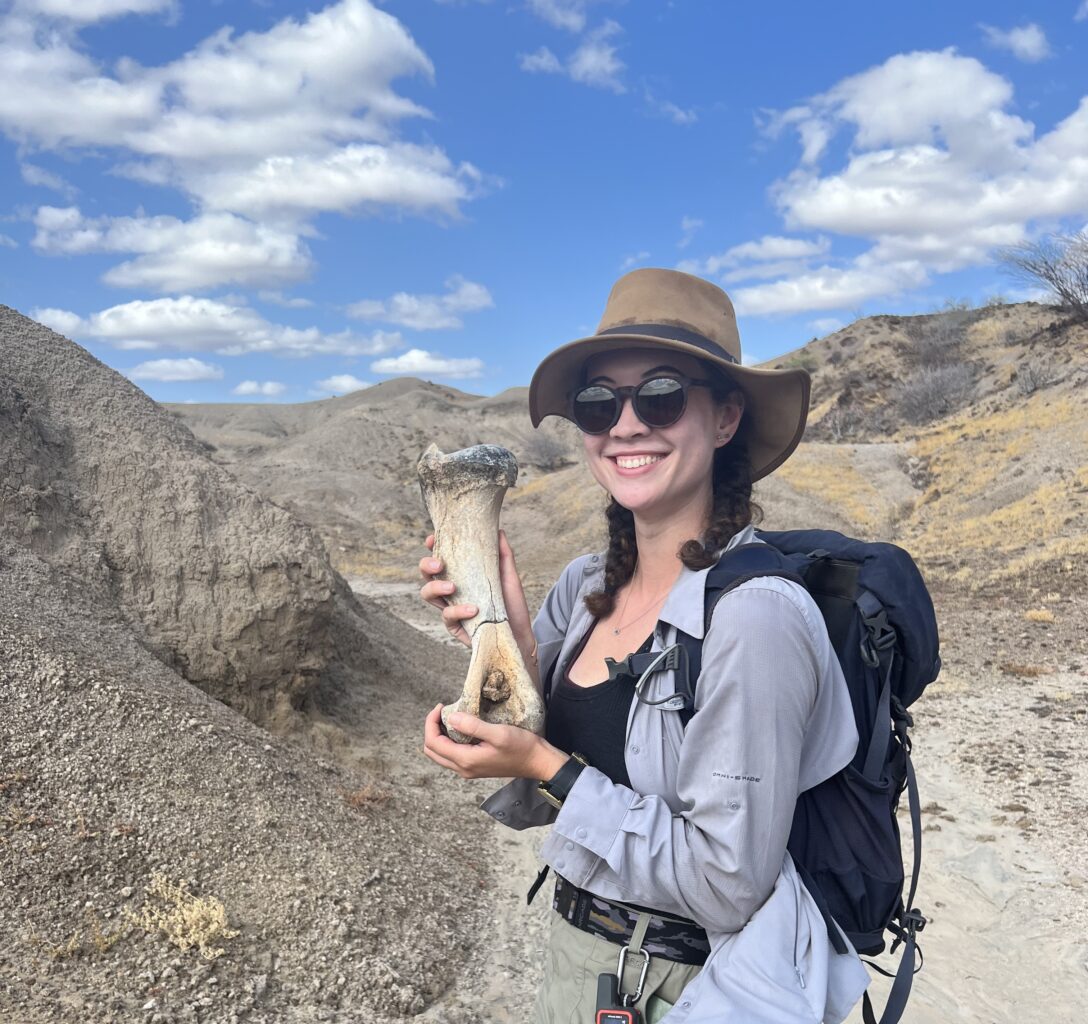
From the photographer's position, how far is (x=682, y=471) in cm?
181

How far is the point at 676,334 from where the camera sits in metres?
1.79

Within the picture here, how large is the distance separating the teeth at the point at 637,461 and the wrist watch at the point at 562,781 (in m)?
0.61

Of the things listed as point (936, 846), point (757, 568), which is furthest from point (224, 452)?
point (757, 568)

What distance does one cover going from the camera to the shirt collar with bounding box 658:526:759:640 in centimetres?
154

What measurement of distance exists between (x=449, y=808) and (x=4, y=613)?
120 inches

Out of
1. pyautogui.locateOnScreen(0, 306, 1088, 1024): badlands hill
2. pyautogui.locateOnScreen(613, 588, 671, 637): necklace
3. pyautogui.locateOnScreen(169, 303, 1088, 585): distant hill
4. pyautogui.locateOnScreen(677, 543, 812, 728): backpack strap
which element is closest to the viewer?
pyautogui.locateOnScreen(677, 543, 812, 728): backpack strap

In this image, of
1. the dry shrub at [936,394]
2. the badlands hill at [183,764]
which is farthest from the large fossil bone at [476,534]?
the dry shrub at [936,394]

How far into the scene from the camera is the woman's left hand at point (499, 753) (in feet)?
5.16

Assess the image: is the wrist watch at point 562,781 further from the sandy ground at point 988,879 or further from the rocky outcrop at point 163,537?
the rocky outcrop at point 163,537

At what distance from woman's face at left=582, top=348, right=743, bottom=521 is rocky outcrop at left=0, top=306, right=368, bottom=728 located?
461 cm

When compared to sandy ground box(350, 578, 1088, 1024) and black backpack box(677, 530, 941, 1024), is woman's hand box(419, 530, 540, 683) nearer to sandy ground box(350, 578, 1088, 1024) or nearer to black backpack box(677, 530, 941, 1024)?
black backpack box(677, 530, 941, 1024)

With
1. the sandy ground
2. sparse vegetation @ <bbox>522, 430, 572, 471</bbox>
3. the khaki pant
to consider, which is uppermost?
sparse vegetation @ <bbox>522, 430, 572, 471</bbox>

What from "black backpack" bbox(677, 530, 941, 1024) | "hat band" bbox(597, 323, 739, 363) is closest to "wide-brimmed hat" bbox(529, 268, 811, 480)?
"hat band" bbox(597, 323, 739, 363)

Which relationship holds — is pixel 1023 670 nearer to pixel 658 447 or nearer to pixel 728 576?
pixel 658 447
